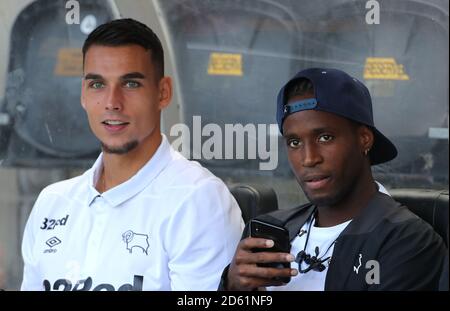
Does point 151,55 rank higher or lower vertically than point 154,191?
higher

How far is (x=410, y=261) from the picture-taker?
224 cm

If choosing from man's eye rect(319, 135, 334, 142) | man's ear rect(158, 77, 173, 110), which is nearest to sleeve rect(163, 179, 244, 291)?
man's ear rect(158, 77, 173, 110)

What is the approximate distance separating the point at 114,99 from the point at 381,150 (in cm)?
79

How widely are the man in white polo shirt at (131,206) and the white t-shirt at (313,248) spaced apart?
0.21 meters

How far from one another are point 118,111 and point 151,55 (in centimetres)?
20

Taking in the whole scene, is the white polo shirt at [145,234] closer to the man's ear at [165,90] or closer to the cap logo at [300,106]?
the man's ear at [165,90]

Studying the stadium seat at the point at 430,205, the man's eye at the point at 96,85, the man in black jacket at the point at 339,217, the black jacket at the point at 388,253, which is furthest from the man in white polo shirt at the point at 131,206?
the stadium seat at the point at 430,205

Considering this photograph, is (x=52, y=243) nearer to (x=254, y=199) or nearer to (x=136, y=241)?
(x=136, y=241)

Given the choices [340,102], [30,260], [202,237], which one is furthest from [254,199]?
[30,260]

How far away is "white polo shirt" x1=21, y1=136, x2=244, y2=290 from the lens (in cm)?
252

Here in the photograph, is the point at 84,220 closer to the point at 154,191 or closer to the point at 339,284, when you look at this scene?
the point at 154,191

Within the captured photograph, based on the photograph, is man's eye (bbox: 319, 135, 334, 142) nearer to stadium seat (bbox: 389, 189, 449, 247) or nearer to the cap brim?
the cap brim
